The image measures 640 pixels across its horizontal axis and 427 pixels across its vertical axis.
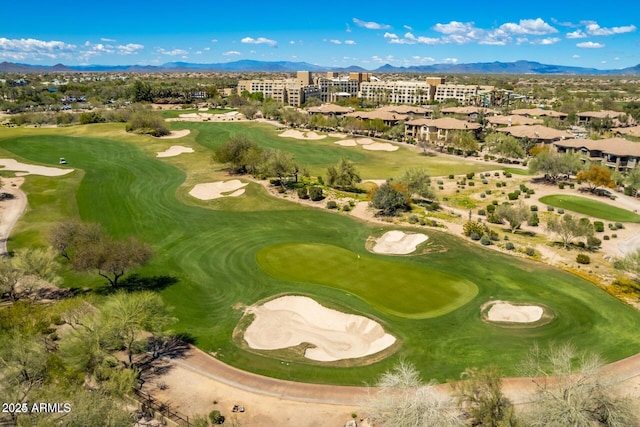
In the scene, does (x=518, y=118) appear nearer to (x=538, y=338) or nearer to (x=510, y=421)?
(x=538, y=338)

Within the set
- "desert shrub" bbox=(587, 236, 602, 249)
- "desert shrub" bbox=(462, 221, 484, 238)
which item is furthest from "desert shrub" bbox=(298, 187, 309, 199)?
"desert shrub" bbox=(587, 236, 602, 249)

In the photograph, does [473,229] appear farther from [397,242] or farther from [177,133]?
[177,133]

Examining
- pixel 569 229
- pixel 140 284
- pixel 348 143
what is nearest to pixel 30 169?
pixel 140 284

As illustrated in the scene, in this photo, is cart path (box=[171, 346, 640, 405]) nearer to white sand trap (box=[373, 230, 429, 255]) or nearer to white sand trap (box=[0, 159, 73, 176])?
white sand trap (box=[373, 230, 429, 255])

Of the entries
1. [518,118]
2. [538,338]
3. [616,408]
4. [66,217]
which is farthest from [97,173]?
[518,118]

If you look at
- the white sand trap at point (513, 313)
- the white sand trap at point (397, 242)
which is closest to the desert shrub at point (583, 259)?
the white sand trap at point (513, 313)

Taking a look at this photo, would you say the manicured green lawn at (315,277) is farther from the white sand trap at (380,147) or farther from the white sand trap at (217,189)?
the white sand trap at (380,147)

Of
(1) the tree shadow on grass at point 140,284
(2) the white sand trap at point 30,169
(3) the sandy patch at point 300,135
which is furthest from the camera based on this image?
(3) the sandy patch at point 300,135
